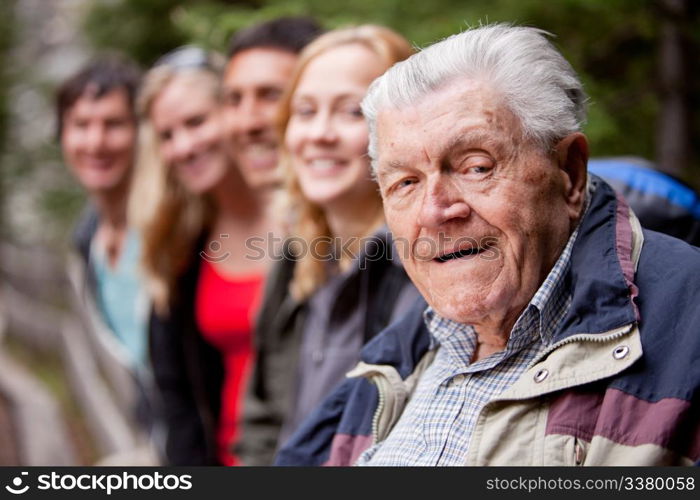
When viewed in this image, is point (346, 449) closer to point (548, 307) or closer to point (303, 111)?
point (548, 307)

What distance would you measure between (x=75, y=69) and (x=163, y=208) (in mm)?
3902

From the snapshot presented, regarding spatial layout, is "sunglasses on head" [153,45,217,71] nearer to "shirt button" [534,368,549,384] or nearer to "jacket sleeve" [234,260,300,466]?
"jacket sleeve" [234,260,300,466]

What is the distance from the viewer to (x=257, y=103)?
154 inches

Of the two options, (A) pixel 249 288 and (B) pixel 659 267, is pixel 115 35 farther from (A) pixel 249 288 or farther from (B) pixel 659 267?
(B) pixel 659 267

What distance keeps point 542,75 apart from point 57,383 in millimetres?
9360

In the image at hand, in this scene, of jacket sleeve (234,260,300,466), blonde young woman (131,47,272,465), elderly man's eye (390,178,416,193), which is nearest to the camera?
elderly man's eye (390,178,416,193)

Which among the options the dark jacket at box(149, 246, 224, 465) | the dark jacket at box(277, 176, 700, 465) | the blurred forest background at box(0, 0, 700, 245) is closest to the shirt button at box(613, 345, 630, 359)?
the dark jacket at box(277, 176, 700, 465)

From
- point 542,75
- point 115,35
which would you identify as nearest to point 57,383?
point 115,35

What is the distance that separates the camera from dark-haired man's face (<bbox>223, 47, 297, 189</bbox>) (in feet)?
12.7

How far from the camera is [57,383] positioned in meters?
10.1

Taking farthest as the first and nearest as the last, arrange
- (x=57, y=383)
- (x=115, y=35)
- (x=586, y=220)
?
(x=57, y=383) < (x=115, y=35) < (x=586, y=220)

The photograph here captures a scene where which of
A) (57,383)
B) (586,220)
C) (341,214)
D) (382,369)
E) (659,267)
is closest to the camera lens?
(659,267)

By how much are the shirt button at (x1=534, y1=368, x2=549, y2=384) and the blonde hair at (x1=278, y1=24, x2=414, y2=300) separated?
1.50m
